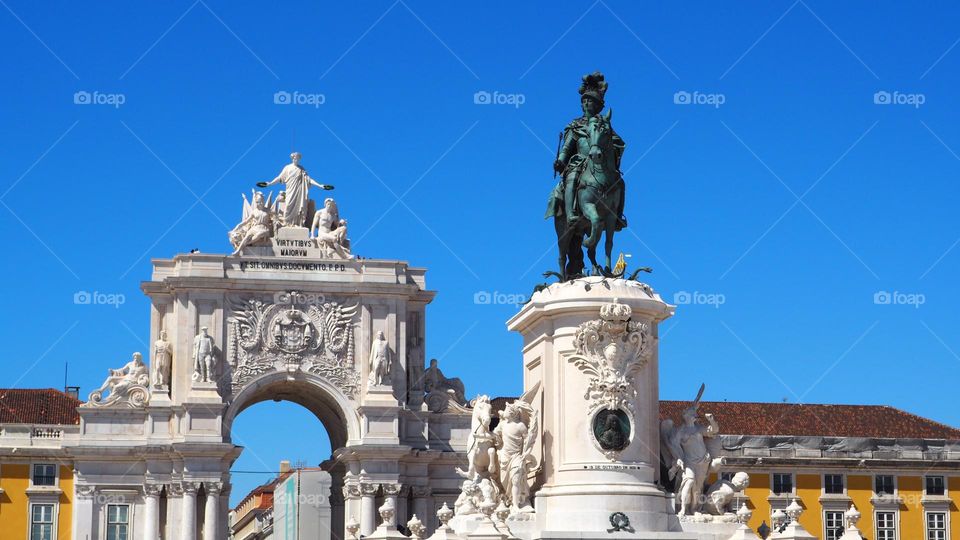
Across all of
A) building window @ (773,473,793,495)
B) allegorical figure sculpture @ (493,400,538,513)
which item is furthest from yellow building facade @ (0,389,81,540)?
allegorical figure sculpture @ (493,400,538,513)

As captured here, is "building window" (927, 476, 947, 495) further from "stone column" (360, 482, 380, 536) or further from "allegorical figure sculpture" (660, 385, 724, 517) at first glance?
"allegorical figure sculpture" (660, 385, 724, 517)

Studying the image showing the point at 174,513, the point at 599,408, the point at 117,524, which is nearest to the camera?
the point at 599,408

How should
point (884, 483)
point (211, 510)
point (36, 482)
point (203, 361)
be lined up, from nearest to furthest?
point (211, 510)
point (203, 361)
point (36, 482)
point (884, 483)

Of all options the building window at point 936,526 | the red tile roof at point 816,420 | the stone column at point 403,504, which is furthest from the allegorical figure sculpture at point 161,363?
the building window at point 936,526

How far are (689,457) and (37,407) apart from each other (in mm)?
55648

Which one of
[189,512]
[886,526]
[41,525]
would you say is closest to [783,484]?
[886,526]

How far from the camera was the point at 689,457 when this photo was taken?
24.4 metres

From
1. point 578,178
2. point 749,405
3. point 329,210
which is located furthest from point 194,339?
point 578,178

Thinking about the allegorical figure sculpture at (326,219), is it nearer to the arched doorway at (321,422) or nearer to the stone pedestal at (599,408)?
the arched doorway at (321,422)

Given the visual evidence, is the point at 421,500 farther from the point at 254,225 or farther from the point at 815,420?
the point at 815,420

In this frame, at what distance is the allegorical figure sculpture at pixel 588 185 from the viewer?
2444 cm

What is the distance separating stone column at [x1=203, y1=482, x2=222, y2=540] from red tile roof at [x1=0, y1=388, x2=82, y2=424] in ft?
32.0

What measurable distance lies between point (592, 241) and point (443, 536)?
4.49 m

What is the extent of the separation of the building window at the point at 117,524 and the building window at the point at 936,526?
1272 inches
